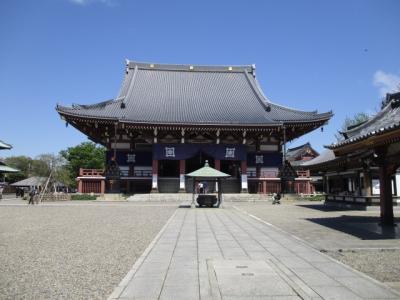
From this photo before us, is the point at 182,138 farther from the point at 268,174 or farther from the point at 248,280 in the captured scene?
the point at 248,280

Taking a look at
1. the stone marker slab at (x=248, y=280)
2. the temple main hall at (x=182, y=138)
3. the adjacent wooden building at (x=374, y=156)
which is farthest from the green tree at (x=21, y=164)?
the stone marker slab at (x=248, y=280)

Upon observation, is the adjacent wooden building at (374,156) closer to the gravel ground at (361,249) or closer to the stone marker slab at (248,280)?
the gravel ground at (361,249)

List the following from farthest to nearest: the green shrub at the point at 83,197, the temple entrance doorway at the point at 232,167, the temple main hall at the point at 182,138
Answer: the temple entrance doorway at the point at 232,167 → the temple main hall at the point at 182,138 → the green shrub at the point at 83,197

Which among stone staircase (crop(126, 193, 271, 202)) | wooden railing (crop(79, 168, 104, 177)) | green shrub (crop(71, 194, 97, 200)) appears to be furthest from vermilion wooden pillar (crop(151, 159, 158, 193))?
green shrub (crop(71, 194, 97, 200))

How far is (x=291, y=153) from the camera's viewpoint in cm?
6656

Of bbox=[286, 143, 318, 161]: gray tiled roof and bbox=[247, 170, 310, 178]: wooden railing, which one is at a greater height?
bbox=[286, 143, 318, 161]: gray tiled roof

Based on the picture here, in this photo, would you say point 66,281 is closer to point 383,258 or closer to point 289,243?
point 289,243

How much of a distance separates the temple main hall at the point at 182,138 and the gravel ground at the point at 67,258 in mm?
19698

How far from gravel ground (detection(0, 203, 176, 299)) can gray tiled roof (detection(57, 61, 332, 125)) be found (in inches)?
820

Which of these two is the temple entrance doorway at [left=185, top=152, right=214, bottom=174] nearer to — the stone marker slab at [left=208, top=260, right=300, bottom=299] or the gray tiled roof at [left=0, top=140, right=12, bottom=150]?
the gray tiled roof at [left=0, top=140, right=12, bottom=150]

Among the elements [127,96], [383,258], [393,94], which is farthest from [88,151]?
[383,258]

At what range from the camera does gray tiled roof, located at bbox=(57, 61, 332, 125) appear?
33.2 metres

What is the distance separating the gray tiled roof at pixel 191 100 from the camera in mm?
33250

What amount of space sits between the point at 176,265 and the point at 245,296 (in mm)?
2149
